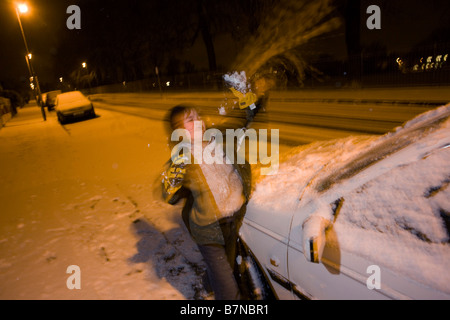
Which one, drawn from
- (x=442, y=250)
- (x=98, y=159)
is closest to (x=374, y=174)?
(x=442, y=250)

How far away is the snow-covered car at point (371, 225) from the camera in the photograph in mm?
1337

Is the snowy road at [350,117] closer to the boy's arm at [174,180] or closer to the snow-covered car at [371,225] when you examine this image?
the boy's arm at [174,180]

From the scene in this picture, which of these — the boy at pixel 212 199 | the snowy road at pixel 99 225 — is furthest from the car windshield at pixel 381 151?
the snowy road at pixel 99 225

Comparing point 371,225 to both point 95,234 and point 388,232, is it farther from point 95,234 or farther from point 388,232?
point 95,234

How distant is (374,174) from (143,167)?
5.59 m

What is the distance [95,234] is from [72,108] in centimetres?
1407

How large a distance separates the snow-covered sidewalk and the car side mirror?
148 centimetres

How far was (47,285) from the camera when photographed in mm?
3000

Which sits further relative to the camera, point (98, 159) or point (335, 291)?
Result: point (98, 159)

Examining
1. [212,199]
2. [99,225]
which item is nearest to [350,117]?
[99,225]

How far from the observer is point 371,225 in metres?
1.50
